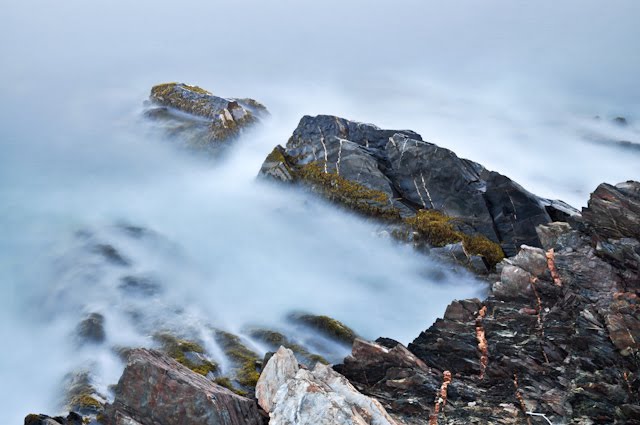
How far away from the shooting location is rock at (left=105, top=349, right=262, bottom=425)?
52.8 feet

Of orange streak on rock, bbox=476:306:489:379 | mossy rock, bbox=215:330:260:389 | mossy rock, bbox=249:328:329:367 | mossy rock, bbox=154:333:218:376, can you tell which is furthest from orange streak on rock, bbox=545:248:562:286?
mossy rock, bbox=154:333:218:376

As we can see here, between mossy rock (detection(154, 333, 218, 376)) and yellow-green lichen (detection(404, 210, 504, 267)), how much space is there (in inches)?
530

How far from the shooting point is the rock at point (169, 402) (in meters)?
16.1

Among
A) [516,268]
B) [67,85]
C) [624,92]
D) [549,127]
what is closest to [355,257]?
[516,268]

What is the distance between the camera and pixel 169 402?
16297 mm

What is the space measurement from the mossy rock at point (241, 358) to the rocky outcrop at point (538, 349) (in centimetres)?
442

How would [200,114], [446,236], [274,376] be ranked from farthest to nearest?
[200,114] < [446,236] < [274,376]

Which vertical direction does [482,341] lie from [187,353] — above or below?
above

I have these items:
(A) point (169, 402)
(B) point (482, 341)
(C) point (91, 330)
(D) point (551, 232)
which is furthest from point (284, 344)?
(D) point (551, 232)

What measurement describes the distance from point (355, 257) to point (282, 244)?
4417mm

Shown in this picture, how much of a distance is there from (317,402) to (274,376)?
10.2ft

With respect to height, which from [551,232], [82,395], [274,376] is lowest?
[82,395]

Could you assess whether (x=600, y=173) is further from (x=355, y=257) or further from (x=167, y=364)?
(x=167, y=364)

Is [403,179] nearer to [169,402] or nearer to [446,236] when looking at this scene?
[446,236]
